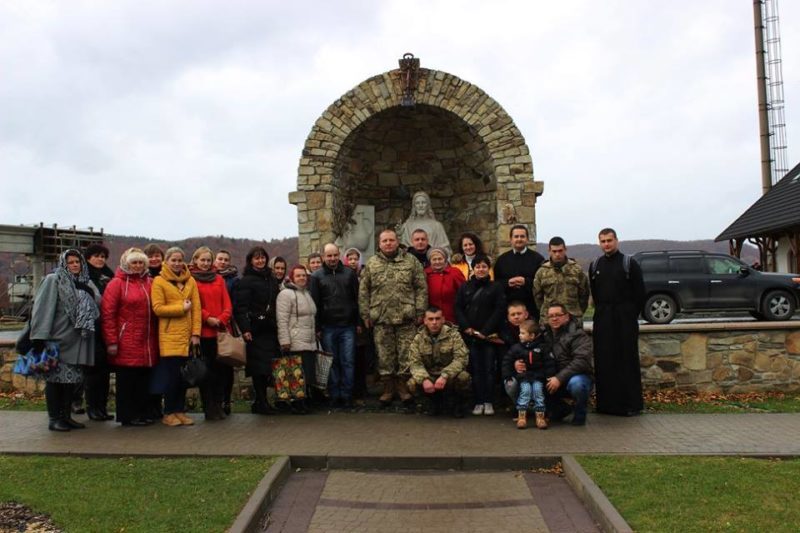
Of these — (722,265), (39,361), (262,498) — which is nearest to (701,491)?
(262,498)

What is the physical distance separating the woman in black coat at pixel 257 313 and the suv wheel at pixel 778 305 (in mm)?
11131

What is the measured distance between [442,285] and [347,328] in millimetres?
1083

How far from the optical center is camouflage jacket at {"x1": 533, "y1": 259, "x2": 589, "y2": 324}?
20.1 ft

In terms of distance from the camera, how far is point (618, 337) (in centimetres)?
623

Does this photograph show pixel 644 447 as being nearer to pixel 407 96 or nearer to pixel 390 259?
pixel 390 259

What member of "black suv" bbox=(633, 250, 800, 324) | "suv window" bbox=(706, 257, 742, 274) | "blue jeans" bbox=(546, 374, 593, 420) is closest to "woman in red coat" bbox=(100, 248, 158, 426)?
"blue jeans" bbox=(546, 374, 593, 420)

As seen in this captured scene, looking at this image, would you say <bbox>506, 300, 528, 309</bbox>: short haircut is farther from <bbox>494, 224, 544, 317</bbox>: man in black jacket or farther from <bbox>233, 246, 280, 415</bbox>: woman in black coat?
<bbox>233, 246, 280, 415</bbox>: woman in black coat

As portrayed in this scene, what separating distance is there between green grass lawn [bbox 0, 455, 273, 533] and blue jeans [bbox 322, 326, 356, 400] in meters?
1.87

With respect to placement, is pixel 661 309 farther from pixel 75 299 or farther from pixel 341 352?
pixel 75 299

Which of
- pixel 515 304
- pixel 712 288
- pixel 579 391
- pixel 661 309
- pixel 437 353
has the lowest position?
pixel 579 391

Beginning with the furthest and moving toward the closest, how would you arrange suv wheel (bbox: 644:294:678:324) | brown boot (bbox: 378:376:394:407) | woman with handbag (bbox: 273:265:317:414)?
1. suv wheel (bbox: 644:294:678:324)
2. brown boot (bbox: 378:376:394:407)
3. woman with handbag (bbox: 273:265:317:414)

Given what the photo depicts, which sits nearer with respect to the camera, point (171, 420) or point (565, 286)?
point (171, 420)

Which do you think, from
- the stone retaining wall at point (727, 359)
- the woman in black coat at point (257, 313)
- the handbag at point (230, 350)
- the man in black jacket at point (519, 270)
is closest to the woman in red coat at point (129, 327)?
the handbag at point (230, 350)

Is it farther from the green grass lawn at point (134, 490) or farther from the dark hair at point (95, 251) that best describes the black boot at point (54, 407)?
the dark hair at point (95, 251)
